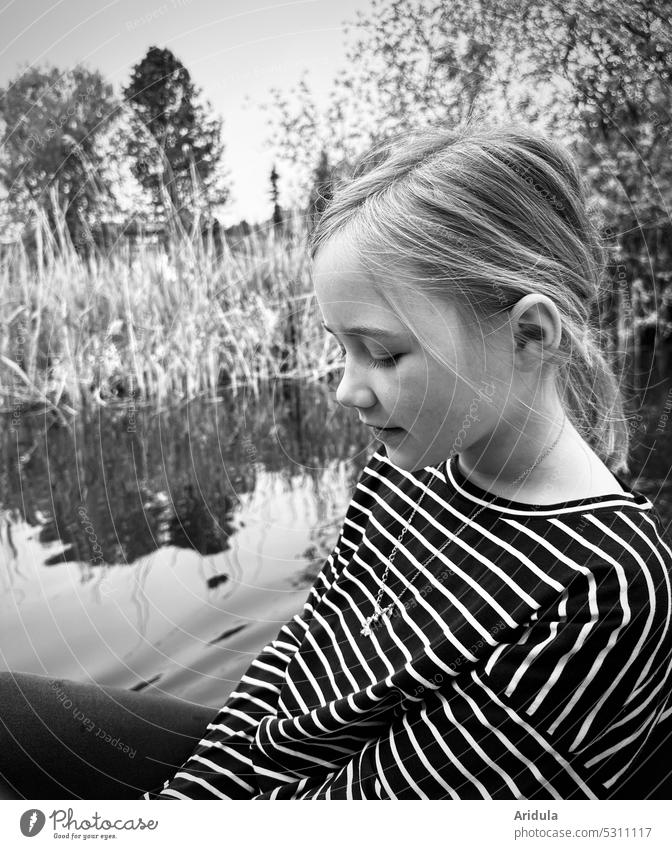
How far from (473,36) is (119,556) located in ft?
3.00

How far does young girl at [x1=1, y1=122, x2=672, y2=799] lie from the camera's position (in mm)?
495

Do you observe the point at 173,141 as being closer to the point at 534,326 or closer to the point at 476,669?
the point at 534,326

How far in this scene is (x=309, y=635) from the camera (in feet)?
2.37

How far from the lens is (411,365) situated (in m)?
0.56

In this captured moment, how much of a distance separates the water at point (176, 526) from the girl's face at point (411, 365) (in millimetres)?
597

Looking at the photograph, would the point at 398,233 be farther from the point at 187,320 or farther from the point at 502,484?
the point at 187,320

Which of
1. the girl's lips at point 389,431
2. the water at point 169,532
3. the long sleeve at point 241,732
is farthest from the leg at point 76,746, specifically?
the girl's lips at point 389,431

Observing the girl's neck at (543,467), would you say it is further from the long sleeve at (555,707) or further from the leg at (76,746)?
the leg at (76,746)

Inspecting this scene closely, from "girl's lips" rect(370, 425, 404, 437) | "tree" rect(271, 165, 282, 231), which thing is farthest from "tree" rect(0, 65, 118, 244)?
"girl's lips" rect(370, 425, 404, 437)

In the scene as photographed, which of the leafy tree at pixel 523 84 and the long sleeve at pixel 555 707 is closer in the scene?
the long sleeve at pixel 555 707

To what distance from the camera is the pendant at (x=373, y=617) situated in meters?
0.65

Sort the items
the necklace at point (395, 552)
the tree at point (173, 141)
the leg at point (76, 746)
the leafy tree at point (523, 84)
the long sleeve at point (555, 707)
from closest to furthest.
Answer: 1. the long sleeve at point (555, 707)
2. the necklace at point (395, 552)
3. the leg at point (76, 746)
4. the leafy tree at point (523, 84)
5. the tree at point (173, 141)

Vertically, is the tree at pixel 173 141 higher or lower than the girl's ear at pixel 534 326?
higher

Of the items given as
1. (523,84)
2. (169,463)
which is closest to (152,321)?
(169,463)
